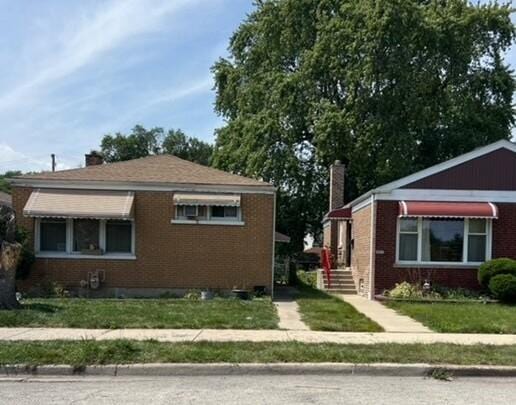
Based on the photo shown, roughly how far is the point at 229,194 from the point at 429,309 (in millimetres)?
6831

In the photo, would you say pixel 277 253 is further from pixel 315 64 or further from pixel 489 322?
pixel 489 322

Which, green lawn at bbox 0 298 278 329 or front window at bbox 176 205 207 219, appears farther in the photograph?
front window at bbox 176 205 207 219

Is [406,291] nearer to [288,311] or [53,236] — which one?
[288,311]

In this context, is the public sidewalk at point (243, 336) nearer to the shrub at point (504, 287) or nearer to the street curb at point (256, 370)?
the street curb at point (256, 370)

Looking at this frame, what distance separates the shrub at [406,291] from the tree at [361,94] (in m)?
13.8

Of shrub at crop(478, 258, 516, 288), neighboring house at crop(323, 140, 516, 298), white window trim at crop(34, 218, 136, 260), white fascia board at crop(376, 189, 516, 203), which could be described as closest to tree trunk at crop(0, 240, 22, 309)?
white window trim at crop(34, 218, 136, 260)

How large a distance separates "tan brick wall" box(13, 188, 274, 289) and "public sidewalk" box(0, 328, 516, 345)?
7.48 m

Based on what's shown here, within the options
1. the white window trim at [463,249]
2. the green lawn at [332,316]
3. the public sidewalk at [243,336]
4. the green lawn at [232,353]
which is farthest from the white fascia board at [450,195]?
the green lawn at [232,353]

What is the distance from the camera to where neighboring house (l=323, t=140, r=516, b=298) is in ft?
67.7

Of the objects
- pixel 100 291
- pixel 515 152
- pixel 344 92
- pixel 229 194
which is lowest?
pixel 100 291

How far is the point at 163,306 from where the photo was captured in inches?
626

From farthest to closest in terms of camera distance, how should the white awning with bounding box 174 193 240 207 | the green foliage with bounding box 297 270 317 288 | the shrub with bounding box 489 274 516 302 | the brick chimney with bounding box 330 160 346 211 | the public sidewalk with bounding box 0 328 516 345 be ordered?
the brick chimney with bounding box 330 160 346 211 → the green foliage with bounding box 297 270 317 288 → the white awning with bounding box 174 193 240 207 → the shrub with bounding box 489 274 516 302 → the public sidewalk with bounding box 0 328 516 345

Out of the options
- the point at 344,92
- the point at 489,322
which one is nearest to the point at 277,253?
the point at 344,92

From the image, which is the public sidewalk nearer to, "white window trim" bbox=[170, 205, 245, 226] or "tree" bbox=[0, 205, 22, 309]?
"tree" bbox=[0, 205, 22, 309]
